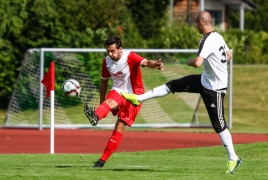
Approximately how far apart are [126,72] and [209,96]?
5.30ft

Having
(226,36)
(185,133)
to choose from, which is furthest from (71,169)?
(226,36)

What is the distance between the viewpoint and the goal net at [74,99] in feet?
84.1

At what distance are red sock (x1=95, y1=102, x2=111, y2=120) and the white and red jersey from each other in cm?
47

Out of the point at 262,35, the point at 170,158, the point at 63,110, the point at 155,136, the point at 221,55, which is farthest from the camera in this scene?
the point at 262,35

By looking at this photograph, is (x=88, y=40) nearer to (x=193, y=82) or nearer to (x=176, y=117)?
(x=176, y=117)

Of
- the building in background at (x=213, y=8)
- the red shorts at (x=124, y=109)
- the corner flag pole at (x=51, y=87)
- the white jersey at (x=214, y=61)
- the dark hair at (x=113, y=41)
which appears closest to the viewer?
the white jersey at (x=214, y=61)

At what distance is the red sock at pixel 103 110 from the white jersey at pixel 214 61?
4.81 ft

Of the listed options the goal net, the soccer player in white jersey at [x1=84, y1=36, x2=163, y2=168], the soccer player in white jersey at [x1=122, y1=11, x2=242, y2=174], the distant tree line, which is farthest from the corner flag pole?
the distant tree line

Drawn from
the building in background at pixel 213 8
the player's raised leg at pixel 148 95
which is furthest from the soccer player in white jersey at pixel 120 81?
the building in background at pixel 213 8

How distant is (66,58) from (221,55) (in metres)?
14.9

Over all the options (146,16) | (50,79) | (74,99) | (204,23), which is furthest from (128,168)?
(146,16)

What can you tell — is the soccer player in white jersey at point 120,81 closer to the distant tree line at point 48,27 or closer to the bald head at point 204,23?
the bald head at point 204,23

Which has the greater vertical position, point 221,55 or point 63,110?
point 221,55

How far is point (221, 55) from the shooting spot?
11.6 m
